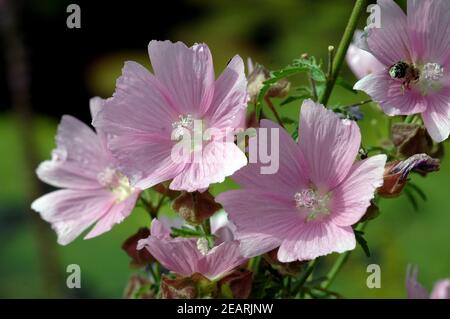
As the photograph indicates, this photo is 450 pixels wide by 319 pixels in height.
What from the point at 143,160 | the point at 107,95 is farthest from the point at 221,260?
the point at 107,95

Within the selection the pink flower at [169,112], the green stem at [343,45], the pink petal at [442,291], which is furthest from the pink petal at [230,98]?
the pink petal at [442,291]

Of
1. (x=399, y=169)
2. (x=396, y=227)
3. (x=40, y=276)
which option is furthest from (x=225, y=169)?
(x=40, y=276)

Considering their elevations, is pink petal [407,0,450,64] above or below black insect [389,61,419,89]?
above

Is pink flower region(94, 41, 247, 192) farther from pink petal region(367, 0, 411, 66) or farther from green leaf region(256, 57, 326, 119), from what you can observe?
pink petal region(367, 0, 411, 66)

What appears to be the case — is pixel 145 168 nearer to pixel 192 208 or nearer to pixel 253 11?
pixel 192 208

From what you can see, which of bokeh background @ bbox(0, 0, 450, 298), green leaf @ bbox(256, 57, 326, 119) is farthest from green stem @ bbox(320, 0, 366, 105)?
bokeh background @ bbox(0, 0, 450, 298)

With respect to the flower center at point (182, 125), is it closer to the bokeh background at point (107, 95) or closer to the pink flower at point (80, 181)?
the pink flower at point (80, 181)
